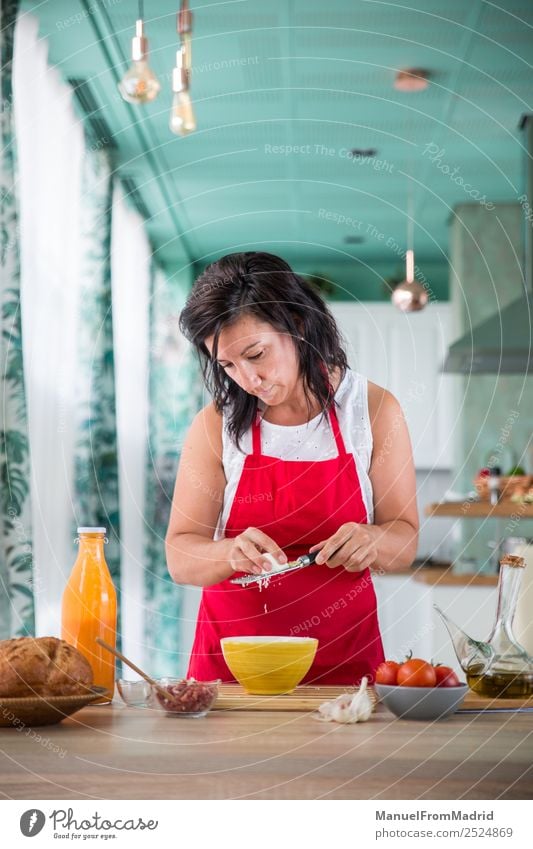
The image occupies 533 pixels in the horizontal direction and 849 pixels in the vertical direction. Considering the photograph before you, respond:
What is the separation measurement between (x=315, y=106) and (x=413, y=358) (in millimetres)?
2020

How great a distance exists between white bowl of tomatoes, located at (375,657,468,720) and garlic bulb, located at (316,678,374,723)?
1.1 inches

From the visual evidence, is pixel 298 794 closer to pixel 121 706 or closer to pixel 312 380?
pixel 121 706

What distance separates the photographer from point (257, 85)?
3330mm

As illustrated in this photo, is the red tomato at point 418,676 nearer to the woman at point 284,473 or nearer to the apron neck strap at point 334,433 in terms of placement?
the woman at point 284,473

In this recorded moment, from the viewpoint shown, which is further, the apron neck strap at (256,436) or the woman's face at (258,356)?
the apron neck strap at (256,436)

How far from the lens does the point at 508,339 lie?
3641 mm

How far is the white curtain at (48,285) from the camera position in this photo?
292 cm

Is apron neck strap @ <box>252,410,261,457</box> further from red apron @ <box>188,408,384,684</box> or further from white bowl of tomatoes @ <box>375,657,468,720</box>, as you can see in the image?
white bowl of tomatoes @ <box>375,657,468,720</box>

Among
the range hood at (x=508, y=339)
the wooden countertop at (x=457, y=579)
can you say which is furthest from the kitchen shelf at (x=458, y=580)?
the range hood at (x=508, y=339)

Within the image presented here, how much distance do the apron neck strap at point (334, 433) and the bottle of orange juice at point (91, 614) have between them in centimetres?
49

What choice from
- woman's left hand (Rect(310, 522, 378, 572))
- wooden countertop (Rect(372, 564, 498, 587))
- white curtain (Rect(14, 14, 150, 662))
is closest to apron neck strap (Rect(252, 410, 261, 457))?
woman's left hand (Rect(310, 522, 378, 572))

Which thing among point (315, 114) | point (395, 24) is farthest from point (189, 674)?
point (315, 114)

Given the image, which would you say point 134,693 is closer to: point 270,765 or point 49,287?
point 270,765
